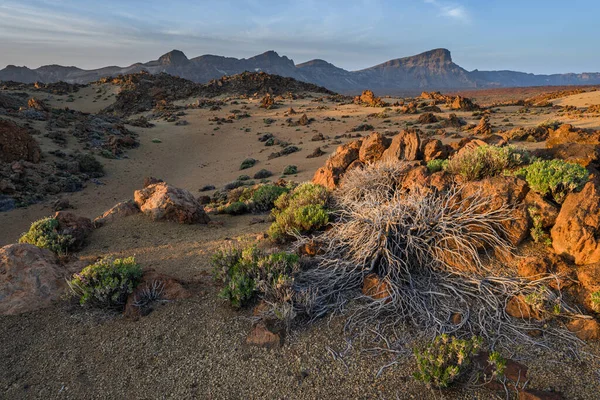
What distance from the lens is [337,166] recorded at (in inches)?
317

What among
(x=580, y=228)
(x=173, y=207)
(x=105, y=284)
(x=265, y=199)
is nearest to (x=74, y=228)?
(x=173, y=207)

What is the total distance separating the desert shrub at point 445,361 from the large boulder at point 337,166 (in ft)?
16.1

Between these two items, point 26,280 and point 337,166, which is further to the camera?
point 337,166

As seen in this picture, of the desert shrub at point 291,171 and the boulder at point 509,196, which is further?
the desert shrub at point 291,171

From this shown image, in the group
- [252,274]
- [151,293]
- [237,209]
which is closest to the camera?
[252,274]

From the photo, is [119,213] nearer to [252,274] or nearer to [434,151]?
[252,274]

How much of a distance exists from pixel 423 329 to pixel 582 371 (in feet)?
3.95

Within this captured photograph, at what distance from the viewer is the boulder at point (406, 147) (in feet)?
24.8

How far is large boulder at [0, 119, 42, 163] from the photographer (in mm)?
15141

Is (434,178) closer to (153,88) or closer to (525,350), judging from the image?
(525,350)

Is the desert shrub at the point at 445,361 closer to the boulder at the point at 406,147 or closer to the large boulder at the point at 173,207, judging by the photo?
the boulder at the point at 406,147

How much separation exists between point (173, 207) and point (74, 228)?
1.78 metres

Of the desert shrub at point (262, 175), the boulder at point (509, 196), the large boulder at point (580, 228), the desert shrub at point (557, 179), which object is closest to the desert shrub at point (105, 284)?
the boulder at point (509, 196)

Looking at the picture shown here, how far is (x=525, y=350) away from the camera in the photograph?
2967mm
